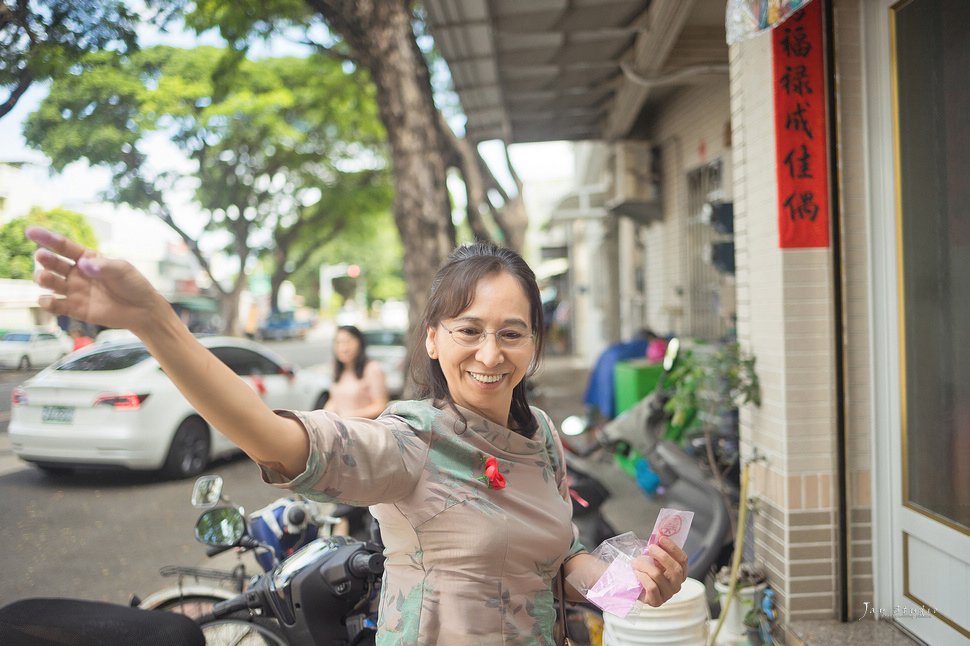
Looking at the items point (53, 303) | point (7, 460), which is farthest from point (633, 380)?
point (53, 303)

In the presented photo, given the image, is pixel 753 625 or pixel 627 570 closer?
pixel 627 570

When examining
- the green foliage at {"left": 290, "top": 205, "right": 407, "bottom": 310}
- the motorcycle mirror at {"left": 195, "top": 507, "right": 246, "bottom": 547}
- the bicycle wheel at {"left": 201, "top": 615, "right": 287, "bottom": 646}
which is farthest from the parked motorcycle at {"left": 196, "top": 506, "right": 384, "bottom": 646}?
the green foliage at {"left": 290, "top": 205, "right": 407, "bottom": 310}

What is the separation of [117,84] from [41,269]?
2.40 m

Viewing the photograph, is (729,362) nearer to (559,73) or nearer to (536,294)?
(536,294)

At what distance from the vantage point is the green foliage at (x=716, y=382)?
3.56 metres

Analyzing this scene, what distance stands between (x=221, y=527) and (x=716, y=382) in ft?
7.93

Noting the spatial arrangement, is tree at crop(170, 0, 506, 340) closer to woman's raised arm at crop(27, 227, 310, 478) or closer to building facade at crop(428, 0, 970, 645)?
building facade at crop(428, 0, 970, 645)

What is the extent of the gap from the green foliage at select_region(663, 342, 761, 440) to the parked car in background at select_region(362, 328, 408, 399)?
311 inches

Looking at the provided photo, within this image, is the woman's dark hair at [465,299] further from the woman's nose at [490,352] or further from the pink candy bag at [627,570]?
the pink candy bag at [627,570]

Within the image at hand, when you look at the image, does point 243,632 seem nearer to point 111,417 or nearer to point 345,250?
point 111,417

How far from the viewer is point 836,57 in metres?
3.22

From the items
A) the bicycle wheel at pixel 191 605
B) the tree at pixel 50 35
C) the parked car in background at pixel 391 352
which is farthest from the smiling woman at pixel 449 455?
the parked car in background at pixel 391 352

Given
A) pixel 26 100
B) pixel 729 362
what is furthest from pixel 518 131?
pixel 26 100

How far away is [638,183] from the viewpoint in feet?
30.7
